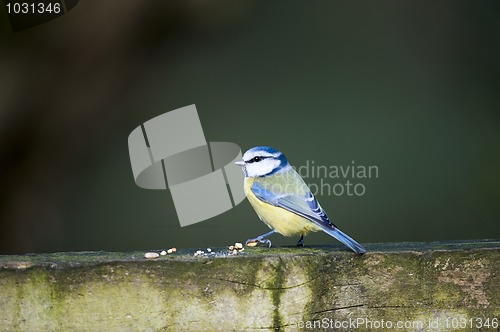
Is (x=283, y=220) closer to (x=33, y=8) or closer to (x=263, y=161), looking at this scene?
(x=263, y=161)

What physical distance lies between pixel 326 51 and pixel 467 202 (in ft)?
4.34

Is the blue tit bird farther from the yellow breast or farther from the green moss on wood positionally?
the green moss on wood

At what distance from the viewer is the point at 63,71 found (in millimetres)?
4086

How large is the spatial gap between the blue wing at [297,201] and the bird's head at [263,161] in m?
0.08

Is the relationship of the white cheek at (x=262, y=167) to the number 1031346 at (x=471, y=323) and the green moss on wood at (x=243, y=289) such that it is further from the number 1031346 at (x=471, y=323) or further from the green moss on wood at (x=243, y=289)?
the number 1031346 at (x=471, y=323)

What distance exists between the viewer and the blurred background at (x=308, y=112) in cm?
434

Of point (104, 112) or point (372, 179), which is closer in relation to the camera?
point (104, 112)

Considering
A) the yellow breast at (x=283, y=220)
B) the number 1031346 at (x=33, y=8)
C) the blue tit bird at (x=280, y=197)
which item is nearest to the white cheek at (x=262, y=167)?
the blue tit bird at (x=280, y=197)

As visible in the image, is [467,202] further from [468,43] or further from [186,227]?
[186,227]

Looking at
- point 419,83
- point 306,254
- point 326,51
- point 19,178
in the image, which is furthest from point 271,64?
point 306,254

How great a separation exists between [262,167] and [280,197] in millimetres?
227

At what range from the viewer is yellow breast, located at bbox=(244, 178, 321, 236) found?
8.99 feet

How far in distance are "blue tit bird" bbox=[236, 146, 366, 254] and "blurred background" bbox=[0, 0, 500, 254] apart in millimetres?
1274

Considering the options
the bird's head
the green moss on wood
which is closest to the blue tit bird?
the bird's head
